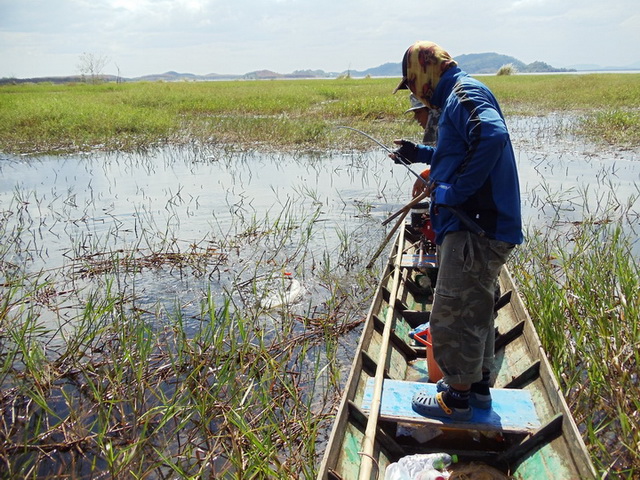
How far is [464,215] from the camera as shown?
243 cm

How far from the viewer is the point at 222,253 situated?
6.60m

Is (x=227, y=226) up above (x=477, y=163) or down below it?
below

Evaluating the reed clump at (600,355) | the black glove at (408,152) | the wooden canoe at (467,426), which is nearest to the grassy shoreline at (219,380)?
the reed clump at (600,355)

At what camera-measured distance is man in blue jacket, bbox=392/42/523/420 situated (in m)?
2.30

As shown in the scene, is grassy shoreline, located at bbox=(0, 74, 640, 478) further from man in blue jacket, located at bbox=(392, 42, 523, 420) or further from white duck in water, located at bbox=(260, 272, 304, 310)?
man in blue jacket, located at bbox=(392, 42, 523, 420)

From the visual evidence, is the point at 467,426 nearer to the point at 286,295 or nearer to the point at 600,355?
the point at 600,355

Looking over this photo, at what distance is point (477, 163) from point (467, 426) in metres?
1.31

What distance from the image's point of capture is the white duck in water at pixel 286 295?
17.2 ft

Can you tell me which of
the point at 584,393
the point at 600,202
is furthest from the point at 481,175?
the point at 600,202

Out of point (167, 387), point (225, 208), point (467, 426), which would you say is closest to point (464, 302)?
point (467, 426)

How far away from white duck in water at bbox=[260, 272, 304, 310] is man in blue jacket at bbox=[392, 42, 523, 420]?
2.65m

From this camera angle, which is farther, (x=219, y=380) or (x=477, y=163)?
(x=219, y=380)

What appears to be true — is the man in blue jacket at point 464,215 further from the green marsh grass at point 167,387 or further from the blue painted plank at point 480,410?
the green marsh grass at point 167,387

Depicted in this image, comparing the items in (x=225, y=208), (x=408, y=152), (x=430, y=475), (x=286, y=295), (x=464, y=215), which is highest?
(x=408, y=152)
